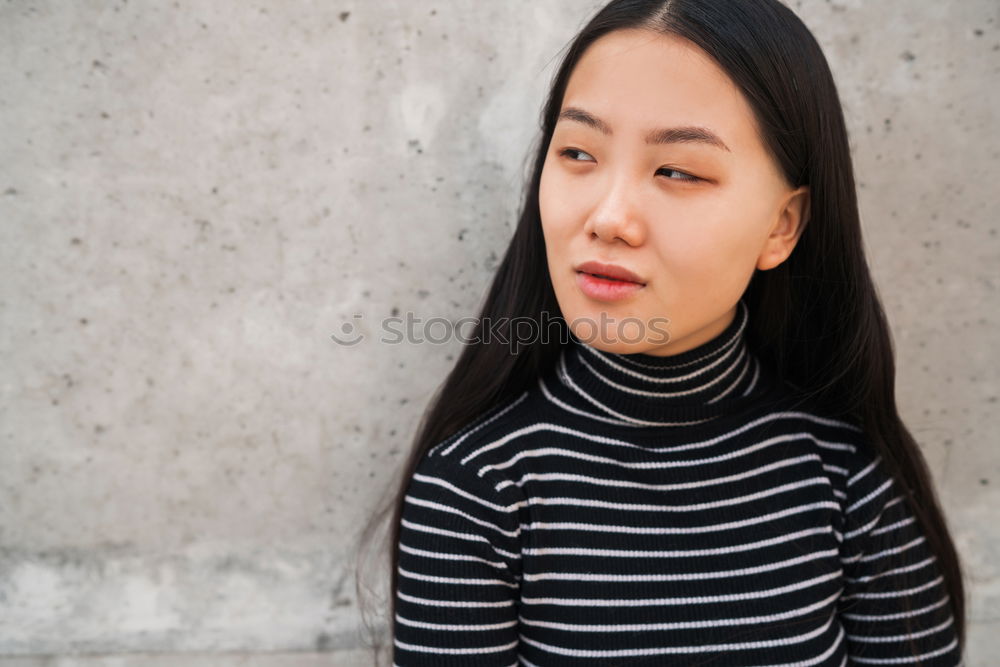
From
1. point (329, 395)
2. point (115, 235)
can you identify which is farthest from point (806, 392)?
point (115, 235)

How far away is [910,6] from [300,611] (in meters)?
1.45

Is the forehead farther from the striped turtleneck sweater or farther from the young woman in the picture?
the striped turtleneck sweater

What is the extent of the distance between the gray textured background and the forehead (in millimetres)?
352

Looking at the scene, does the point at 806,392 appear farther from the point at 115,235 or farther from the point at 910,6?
A: the point at 115,235

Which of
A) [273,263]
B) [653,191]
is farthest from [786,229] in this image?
[273,263]

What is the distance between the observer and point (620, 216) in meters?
0.88

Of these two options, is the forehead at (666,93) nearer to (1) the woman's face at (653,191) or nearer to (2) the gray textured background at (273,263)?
(1) the woman's face at (653,191)

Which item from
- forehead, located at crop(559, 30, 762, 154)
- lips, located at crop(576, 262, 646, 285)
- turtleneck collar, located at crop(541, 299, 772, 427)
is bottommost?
turtleneck collar, located at crop(541, 299, 772, 427)

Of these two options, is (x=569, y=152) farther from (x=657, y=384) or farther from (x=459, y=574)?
(x=459, y=574)

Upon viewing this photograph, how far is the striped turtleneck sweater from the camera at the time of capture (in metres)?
0.99

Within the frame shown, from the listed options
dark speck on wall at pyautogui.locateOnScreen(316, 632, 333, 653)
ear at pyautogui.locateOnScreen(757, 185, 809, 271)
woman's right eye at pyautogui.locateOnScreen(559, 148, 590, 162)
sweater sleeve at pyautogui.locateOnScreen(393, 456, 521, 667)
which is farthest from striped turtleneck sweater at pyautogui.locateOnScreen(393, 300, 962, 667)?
dark speck on wall at pyautogui.locateOnScreen(316, 632, 333, 653)

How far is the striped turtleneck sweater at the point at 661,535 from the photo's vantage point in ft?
3.25

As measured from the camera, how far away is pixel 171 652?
52.9 inches

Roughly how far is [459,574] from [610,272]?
43cm
